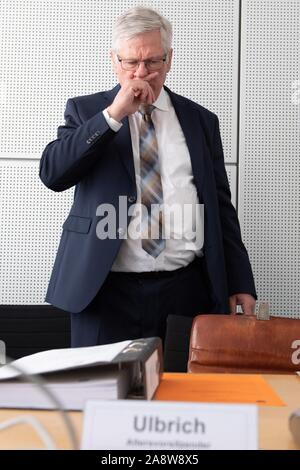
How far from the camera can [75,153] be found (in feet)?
8.07

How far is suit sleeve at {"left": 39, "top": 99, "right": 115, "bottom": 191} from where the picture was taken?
244 cm

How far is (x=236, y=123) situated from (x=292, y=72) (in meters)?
0.39

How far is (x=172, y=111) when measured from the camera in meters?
2.83

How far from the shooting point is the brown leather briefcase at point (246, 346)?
1.85 metres

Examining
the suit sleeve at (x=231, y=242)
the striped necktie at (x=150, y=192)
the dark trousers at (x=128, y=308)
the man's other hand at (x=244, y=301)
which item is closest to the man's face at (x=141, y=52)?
the striped necktie at (x=150, y=192)

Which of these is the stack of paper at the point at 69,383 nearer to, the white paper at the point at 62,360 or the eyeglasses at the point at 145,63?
the white paper at the point at 62,360

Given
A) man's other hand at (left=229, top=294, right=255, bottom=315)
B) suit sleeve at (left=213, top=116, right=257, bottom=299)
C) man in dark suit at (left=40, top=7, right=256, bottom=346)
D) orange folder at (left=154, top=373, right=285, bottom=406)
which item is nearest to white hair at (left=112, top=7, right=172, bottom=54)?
man in dark suit at (left=40, top=7, right=256, bottom=346)

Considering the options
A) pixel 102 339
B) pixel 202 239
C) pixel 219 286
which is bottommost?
pixel 102 339

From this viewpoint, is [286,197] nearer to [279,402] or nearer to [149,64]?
[149,64]

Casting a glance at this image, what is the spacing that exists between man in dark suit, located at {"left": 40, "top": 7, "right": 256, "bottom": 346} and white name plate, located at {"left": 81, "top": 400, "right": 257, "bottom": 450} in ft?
5.30

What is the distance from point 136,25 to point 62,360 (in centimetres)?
166

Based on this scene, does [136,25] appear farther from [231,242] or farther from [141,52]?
[231,242]
